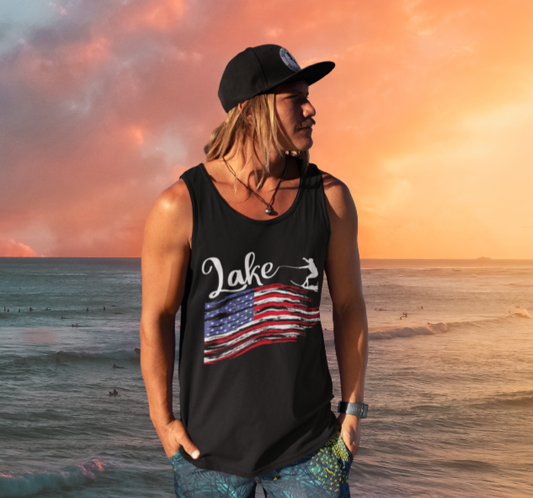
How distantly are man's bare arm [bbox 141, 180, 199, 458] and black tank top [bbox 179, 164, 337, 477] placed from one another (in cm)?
4

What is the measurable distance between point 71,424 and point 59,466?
206cm

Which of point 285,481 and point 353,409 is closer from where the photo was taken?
point 285,481

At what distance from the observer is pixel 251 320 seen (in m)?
1.75

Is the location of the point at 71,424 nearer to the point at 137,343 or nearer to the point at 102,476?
the point at 102,476

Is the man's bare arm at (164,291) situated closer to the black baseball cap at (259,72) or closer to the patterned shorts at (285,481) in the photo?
the patterned shorts at (285,481)

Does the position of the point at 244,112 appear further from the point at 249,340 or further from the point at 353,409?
the point at 353,409

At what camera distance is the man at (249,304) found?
172 cm

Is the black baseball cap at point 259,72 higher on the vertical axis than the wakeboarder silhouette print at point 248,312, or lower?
higher

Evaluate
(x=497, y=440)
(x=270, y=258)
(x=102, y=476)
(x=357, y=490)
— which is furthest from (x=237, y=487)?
(x=497, y=440)

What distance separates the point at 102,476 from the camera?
632 centimetres

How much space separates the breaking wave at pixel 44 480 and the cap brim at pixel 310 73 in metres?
6.14

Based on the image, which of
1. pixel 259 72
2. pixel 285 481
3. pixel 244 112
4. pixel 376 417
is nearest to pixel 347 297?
pixel 285 481

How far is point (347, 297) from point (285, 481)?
0.74m

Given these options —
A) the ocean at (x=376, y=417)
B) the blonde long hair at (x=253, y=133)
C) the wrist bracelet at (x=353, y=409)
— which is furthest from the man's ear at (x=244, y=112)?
the ocean at (x=376, y=417)
